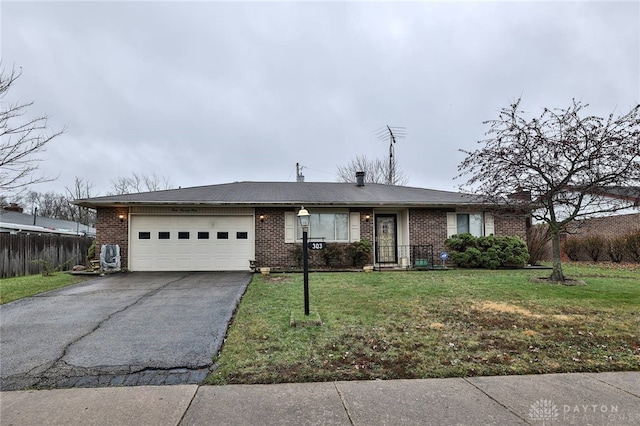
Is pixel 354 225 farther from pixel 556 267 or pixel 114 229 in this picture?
pixel 114 229

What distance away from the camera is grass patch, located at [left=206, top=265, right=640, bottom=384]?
3.41 metres

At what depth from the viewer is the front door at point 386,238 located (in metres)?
12.6

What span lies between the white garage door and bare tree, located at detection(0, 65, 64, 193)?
450cm

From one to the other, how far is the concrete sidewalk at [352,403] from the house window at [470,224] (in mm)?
9626

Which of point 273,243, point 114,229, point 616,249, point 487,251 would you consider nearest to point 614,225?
point 616,249

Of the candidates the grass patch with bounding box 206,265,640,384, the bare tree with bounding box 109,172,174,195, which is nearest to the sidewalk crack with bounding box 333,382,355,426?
the grass patch with bounding box 206,265,640,384

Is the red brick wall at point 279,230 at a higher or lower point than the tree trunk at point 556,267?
higher

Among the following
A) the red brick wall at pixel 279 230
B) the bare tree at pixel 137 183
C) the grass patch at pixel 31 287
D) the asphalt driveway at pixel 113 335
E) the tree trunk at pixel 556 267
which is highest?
the bare tree at pixel 137 183

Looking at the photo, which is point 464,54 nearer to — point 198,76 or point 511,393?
point 198,76

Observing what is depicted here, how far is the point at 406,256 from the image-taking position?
39.9 feet

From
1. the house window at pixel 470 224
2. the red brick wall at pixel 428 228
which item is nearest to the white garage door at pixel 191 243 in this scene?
the red brick wall at pixel 428 228

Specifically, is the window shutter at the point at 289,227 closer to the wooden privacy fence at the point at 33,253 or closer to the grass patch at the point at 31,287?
the grass patch at the point at 31,287

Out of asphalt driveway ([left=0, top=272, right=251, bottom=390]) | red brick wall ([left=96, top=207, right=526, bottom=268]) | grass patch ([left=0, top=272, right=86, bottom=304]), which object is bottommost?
asphalt driveway ([left=0, top=272, right=251, bottom=390])

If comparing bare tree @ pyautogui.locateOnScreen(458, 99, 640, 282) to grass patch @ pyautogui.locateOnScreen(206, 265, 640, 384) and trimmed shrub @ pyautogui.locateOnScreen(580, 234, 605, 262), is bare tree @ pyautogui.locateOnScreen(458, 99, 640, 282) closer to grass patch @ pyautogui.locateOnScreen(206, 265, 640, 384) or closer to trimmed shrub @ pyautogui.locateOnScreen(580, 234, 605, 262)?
grass patch @ pyautogui.locateOnScreen(206, 265, 640, 384)
